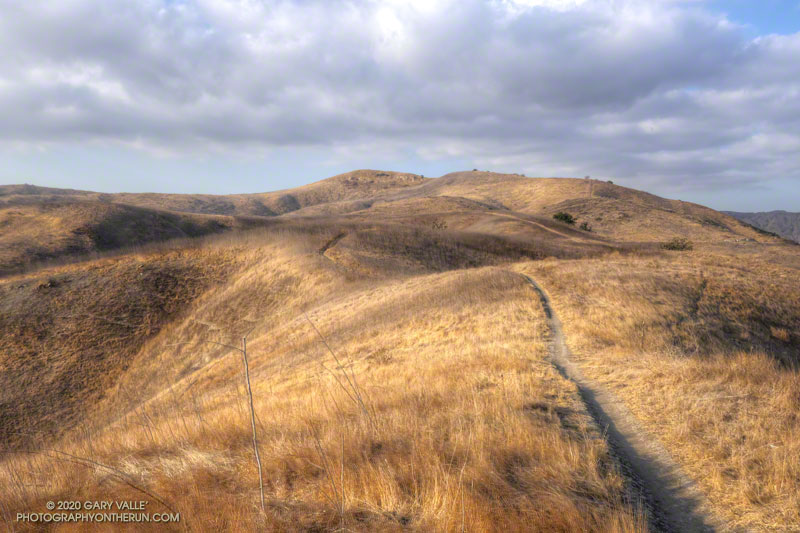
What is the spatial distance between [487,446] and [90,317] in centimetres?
3088

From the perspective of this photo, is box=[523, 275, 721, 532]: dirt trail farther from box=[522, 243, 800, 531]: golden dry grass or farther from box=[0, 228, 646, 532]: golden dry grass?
box=[0, 228, 646, 532]: golden dry grass

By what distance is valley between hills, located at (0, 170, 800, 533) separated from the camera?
4.14 m

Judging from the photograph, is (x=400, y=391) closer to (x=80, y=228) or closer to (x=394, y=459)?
(x=394, y=459)

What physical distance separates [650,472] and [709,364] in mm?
4678

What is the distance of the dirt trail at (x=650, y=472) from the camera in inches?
162

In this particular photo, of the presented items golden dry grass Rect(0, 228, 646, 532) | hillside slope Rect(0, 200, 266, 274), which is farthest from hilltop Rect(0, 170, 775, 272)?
golden dry grass Rect(0, 228, 646, 532)

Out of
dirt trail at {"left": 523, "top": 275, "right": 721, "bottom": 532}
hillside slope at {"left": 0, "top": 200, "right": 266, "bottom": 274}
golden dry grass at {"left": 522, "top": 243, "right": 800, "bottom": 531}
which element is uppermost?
hillside slope at {"left": 0, "top": 200, "right": 266, "bottom": 274}

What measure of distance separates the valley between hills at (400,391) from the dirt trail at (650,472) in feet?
0.10

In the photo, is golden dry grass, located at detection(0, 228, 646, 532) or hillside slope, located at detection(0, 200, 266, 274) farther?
hillside slope, located at detection(0, 200, 266, 274)

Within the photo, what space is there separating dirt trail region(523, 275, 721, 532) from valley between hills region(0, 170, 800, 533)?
0.03 meters

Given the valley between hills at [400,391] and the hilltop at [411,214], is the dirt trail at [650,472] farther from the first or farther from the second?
the hilltop at [411,214]

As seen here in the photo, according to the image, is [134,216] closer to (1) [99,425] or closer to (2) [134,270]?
(2) [134,270]

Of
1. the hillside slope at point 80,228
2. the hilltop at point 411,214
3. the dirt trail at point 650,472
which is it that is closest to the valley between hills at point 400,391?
the dirt trail at point 650,472

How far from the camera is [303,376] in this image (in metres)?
12.8
